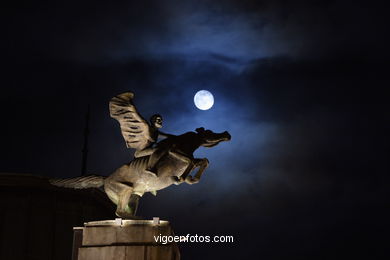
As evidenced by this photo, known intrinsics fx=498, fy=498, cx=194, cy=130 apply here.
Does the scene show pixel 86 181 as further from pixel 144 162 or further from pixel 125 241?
pixel 125 241

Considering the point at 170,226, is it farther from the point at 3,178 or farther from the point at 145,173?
the point at 3,178

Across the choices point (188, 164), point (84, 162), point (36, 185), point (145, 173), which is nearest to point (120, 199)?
point (145, 173)

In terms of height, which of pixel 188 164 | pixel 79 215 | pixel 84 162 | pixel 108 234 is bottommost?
pixel 108 234

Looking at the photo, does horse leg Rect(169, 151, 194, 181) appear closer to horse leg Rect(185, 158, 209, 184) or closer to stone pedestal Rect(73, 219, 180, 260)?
horse leg Rect(185, 158, 209, 184)

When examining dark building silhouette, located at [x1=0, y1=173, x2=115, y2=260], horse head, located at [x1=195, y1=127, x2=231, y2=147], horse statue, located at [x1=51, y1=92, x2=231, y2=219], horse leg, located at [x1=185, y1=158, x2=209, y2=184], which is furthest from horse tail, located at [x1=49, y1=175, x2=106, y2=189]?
dark building silhouette, located at [x1=0, y1=173, x2=115, y2=260]

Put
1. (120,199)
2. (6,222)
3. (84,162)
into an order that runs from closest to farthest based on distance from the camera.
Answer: (120,199)
(6,222)
(84,162)

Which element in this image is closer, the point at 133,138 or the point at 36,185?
the point at 133,138

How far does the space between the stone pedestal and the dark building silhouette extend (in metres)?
15.7

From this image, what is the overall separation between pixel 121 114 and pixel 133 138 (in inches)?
23.7

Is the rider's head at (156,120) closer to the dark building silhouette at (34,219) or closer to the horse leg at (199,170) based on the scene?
the horse leg at (199,170)

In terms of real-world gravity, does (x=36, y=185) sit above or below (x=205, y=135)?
above

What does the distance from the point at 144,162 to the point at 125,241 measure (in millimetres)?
1741

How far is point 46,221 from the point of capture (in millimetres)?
25031

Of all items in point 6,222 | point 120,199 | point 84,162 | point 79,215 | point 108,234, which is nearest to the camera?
point 108,234
